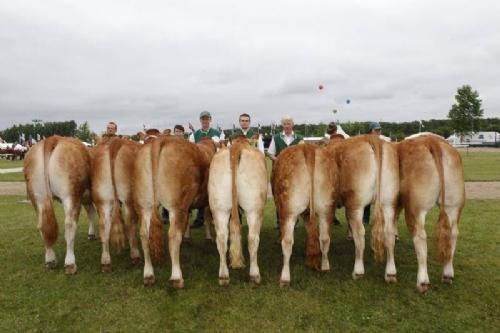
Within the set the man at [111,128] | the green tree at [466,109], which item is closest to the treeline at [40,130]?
the green tree at [466,109]

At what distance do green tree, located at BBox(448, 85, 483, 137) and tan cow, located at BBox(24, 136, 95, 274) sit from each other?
4797 centimetres

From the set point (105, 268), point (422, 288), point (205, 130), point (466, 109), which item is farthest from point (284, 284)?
point (466, 109)

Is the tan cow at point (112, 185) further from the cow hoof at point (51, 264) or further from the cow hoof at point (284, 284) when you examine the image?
the cow hoof at point (284, 284)

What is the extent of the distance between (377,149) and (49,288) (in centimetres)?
505

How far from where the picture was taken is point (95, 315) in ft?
15.5

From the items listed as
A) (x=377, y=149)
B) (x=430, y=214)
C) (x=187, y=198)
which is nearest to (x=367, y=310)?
(x=377, y=149)

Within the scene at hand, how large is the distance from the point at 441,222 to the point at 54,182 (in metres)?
5.58

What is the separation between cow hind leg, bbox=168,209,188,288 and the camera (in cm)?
532

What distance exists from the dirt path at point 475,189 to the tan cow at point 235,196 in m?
9.58

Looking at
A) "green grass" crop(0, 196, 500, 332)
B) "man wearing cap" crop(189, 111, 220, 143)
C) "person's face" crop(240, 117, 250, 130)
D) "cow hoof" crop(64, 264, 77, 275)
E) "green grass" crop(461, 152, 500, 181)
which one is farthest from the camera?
"green grass" crop(461, 152, 500, 181)

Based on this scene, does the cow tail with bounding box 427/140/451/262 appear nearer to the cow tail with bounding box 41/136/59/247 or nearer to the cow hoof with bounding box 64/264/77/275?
the cow hoof with bounding box 64/264/77/275

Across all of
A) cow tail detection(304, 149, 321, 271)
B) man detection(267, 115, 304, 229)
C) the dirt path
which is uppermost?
man detection(267, 115, 304, 229)

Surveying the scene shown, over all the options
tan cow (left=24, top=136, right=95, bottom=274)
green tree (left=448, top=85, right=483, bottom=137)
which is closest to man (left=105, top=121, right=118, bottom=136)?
tan cow (left=24, top=136, right=95, bottom=274)

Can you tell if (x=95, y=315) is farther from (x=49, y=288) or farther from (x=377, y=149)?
(x=377, y=149)
